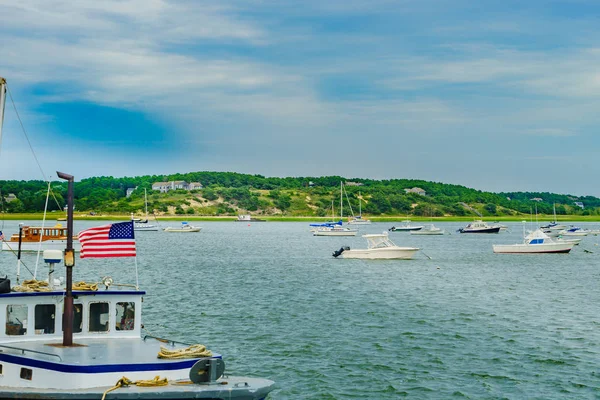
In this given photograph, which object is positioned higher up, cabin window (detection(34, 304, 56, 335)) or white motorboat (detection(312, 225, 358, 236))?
cabin window (detection(34, 304, 56, 335))

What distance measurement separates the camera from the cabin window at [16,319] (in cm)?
2252

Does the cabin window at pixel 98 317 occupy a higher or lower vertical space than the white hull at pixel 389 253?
higher

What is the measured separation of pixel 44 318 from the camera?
23.1 m

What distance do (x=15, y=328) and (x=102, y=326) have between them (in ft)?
8.91

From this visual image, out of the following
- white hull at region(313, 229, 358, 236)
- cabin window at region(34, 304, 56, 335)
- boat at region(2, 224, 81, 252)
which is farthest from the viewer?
white hull at region(313, 229, 358, 236)

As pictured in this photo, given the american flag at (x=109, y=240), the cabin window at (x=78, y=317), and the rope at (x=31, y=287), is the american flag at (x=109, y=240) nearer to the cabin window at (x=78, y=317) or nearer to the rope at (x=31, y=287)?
the cabin window at (x=78, y=317)

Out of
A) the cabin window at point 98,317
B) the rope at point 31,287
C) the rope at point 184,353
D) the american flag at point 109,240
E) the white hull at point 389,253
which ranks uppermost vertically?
the american flag at point 109,240

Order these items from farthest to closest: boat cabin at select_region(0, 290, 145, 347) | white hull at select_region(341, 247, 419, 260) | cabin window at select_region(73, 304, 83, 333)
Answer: white hull at select_region(341, 247, 419, 260)
cabin window at select_region(73, 304, 83, 333)
boat cabin at select_region(0, 290, 145, 347)

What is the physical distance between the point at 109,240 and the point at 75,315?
2.71 m

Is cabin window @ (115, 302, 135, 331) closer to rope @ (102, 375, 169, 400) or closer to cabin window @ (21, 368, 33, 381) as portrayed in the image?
cabin window @ (21, 368, 33, 381)

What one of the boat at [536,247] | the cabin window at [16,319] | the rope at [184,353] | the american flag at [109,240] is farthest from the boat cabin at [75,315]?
the boat at [536,247]

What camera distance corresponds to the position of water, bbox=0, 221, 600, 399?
2933 centimetres

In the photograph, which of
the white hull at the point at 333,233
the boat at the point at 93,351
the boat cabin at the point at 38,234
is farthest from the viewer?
the white hull at the point at 333,233

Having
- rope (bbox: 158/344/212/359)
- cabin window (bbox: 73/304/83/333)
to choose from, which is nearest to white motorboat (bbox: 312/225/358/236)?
cabin window (bbox: 73/304/83/333)
